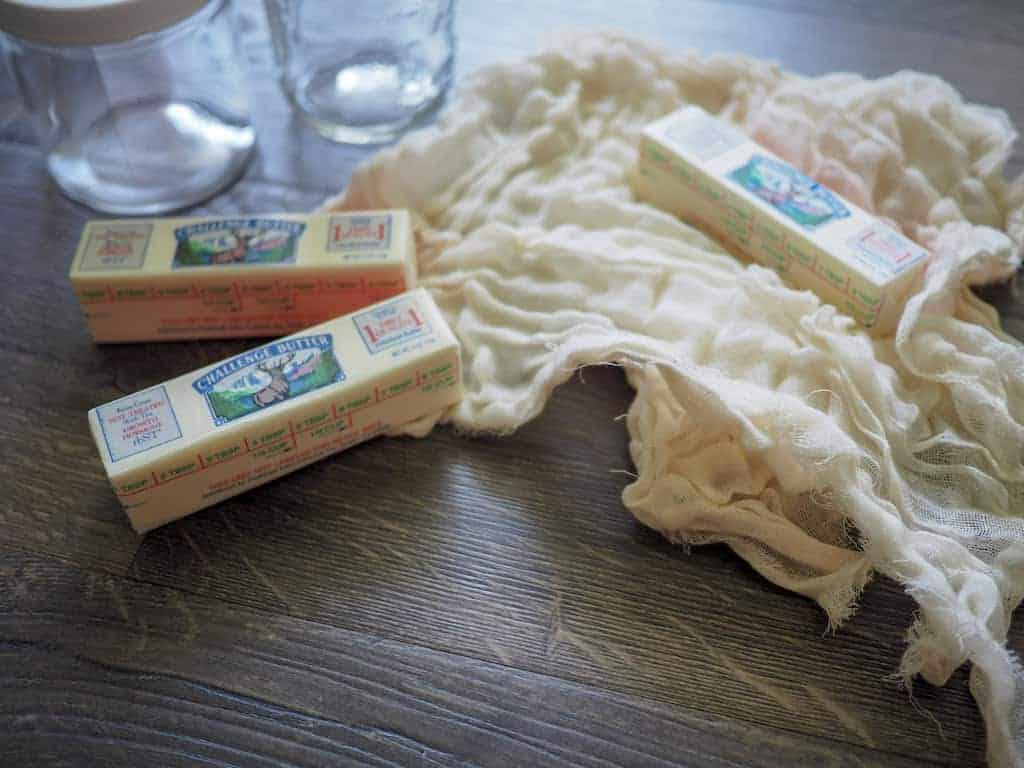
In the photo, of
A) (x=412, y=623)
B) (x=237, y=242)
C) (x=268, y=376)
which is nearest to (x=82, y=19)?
(x=237, y=242)

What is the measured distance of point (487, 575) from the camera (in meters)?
0.62

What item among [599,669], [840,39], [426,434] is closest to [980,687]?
[599,669]

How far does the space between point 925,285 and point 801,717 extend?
323mm

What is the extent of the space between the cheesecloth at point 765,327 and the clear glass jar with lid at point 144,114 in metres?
A: 0.16

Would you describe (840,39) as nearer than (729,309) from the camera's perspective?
No

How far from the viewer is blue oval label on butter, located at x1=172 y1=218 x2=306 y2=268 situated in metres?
0.71

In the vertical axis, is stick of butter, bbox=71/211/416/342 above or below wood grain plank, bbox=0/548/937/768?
above

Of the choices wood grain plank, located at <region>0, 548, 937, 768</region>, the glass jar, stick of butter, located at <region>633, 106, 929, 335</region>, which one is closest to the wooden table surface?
wood grain plank, located at <region>0, 548, 937, 768</region>

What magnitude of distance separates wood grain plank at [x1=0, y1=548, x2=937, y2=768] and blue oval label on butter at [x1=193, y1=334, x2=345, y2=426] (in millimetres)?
127

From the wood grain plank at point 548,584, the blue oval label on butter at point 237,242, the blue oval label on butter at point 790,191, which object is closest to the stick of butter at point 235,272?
the blue oval label on butter at point 237,242

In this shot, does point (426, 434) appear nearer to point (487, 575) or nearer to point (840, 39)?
point (487, 575)

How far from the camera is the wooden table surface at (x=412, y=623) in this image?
0.55m

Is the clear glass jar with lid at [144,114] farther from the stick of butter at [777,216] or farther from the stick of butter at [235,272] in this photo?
the stick of butter at [777,216]

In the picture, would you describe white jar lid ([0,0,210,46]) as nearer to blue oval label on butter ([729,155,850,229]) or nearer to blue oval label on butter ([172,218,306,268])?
blue oval label on butter ([172,218,306,268])
